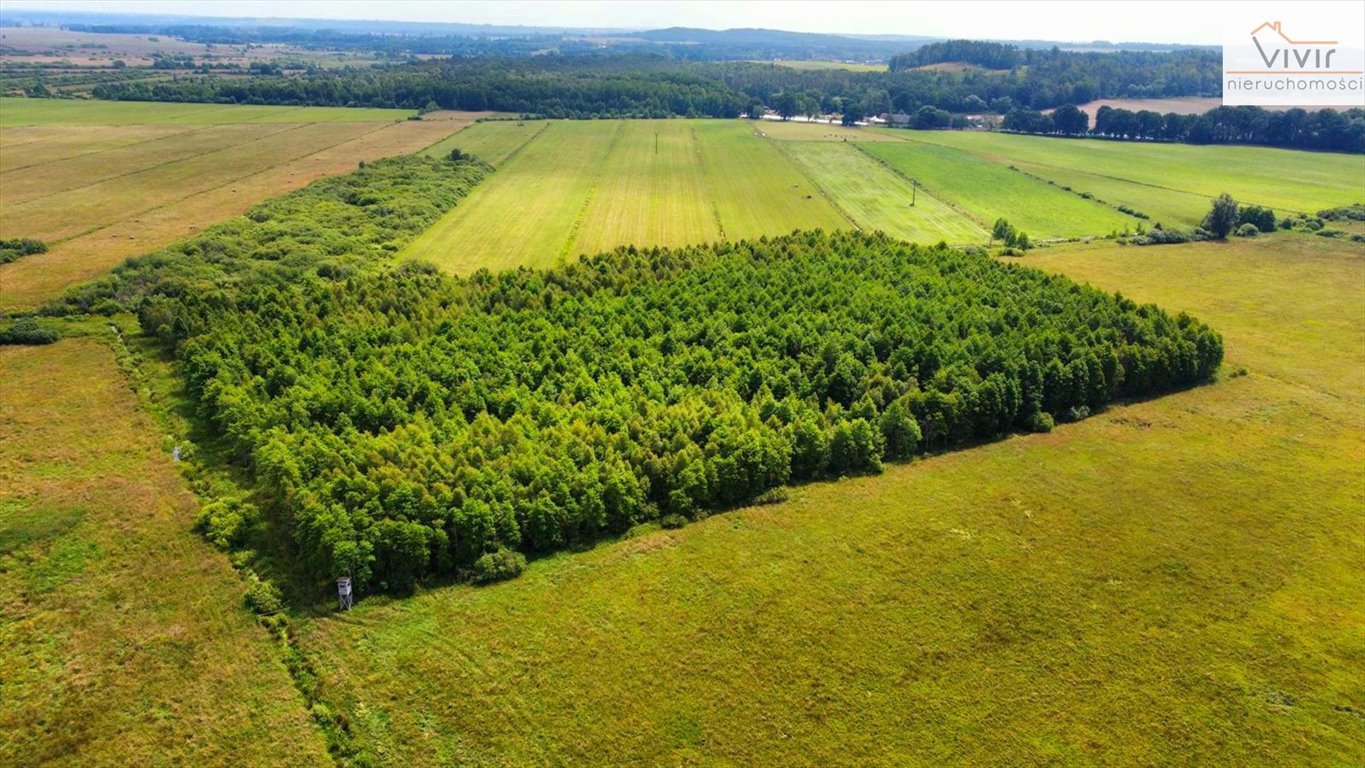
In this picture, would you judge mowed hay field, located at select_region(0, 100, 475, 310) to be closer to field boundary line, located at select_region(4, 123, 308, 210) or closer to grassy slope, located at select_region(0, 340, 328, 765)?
field boundary line, located at select_region(4, 123, 308, 210)

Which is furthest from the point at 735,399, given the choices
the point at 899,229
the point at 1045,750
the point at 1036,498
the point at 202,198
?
the point at 202,198

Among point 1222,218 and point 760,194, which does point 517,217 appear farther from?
point 1222,218

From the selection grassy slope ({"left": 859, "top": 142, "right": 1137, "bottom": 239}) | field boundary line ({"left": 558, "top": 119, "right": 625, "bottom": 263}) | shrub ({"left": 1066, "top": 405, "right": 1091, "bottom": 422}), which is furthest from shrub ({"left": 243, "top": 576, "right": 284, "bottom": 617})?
grassy slope ({"left": 859, "top": 142, "right": 1137, "bottom": 239})

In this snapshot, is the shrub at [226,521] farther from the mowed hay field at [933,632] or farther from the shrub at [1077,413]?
the shrub at [1077,413]

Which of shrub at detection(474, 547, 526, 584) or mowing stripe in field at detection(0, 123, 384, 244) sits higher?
mowing stripe in field at detection(0, 123, 384, 244)

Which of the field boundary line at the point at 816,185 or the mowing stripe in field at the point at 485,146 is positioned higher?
the mowing stripe in field at the point at 485,146

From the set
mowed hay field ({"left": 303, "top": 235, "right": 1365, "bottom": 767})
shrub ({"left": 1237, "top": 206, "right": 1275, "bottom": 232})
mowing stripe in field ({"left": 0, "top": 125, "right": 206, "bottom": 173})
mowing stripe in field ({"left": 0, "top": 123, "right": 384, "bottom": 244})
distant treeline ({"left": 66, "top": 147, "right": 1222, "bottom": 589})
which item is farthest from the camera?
mowing stripe in field ({"left": 0, "top": 125, "right": 206, "bottom": 173})

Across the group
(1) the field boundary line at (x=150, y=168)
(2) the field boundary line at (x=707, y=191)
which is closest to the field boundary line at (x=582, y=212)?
(2) the field boundary line at (x=707, y=191)
